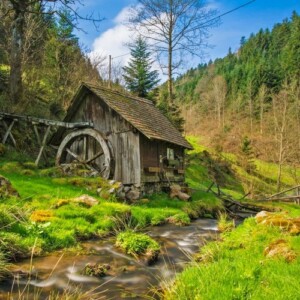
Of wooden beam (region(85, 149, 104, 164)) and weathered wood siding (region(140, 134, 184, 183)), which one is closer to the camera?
weathered wood siding (region(140, 134, 184, 183))

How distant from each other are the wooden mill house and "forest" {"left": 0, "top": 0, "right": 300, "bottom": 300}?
7cm

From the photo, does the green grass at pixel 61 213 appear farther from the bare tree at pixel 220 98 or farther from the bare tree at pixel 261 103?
the bare tree at pixel 220 98

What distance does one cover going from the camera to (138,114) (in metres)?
17.7

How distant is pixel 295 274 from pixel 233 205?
1391 centimetres

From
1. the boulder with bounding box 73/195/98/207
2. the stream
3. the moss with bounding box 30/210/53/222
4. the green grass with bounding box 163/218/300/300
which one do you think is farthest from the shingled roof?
the green grass with bounding box 163/218/300/300

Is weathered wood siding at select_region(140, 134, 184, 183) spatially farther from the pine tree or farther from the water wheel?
the pine tree

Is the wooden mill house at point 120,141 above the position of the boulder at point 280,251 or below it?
above

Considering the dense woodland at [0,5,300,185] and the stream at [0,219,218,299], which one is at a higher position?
the dense woodland at [0,5,300,185]

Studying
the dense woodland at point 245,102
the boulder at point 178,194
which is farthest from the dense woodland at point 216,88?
the boulder at point 178,194

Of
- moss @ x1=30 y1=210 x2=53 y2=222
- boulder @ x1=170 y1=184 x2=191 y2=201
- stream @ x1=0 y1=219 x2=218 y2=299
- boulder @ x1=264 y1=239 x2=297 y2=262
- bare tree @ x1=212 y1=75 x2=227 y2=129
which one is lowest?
stream @ x1=0 y1=219 x2=218 y2=299

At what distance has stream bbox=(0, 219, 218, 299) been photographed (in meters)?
5.54

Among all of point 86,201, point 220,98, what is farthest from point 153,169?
point 220,98

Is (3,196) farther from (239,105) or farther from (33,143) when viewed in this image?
(239,105)

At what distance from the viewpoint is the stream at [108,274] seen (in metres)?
5.54
